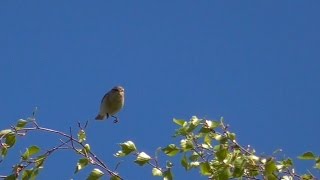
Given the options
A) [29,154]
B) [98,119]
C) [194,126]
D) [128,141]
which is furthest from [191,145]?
[98,119]

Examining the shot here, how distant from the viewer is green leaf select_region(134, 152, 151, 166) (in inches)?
166

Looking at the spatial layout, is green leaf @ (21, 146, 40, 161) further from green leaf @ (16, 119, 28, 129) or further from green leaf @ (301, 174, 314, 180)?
green leaf @ (301, 174, 314, 180)

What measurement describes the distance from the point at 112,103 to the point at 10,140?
25.8ft

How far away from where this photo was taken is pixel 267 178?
384 centimetres

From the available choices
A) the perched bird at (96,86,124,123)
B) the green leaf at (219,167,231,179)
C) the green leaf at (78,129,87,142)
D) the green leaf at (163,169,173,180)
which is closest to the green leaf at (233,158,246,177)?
the green leaf at (219,167,231,179)

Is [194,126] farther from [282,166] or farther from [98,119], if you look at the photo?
[98,119]

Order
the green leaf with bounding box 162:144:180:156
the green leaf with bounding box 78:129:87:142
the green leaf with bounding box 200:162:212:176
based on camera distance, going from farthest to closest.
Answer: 1. the green leaf with bounding box 78:129:87:142
2. the green leaf with bounding box 162:144:180:156
3. the green leaf with bounding box 200:162:212:176

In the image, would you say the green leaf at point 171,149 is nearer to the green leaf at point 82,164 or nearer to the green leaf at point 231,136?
the green leaf at point 231,136

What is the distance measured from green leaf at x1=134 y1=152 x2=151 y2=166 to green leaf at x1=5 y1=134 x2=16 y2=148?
0.76 m

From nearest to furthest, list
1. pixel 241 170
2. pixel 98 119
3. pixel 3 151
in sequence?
pixel 241 170, pixel 3 151, pixel 98 119

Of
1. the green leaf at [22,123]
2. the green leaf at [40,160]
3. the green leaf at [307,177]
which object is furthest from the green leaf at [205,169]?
the green leaf at [22,123]

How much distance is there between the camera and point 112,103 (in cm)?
1199

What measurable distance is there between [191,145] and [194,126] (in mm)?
124

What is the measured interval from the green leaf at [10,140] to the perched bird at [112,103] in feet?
24.9
